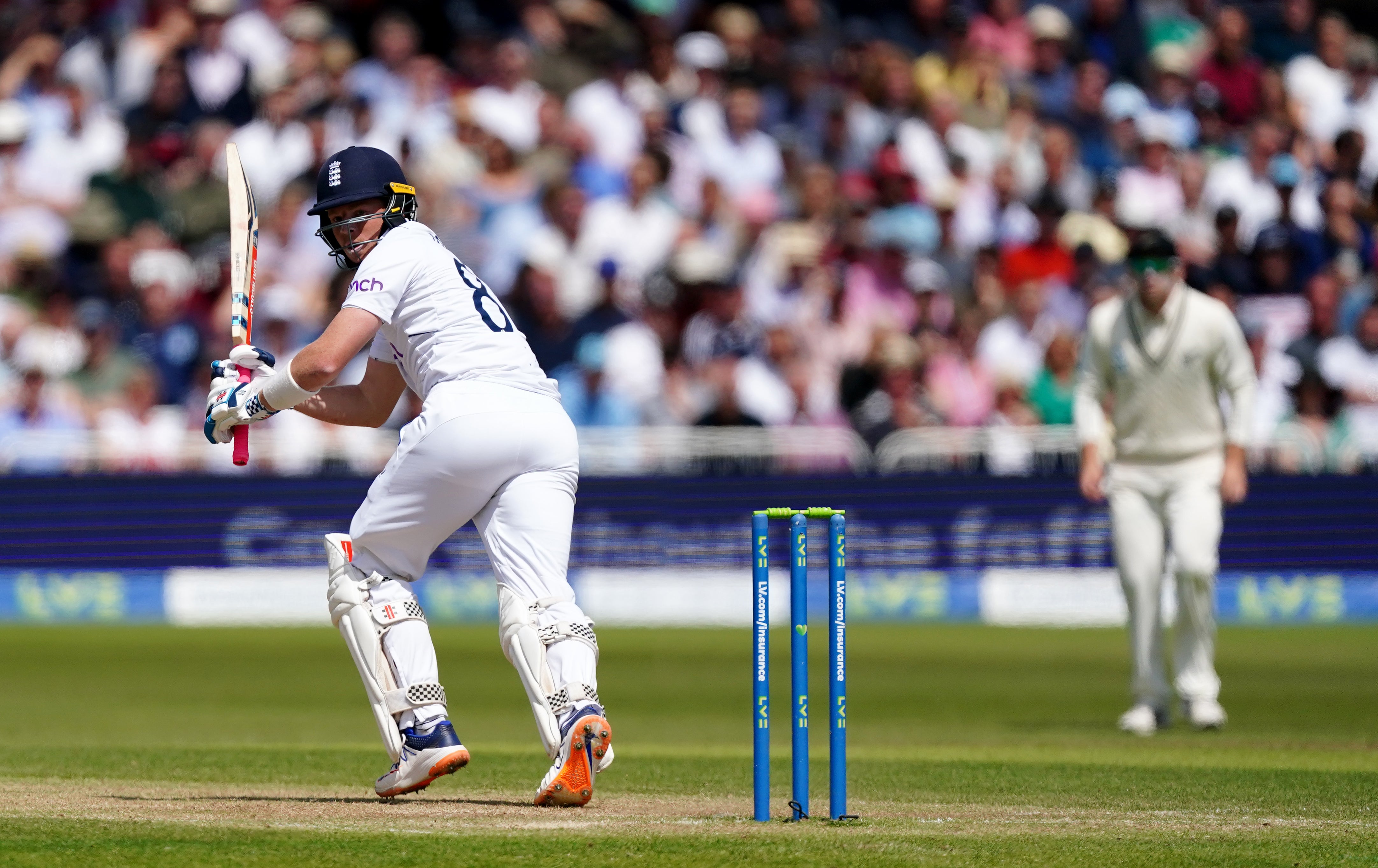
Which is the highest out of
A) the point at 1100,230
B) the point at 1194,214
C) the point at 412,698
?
the point at 1194,214

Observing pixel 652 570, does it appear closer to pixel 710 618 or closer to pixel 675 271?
pixel 710 618

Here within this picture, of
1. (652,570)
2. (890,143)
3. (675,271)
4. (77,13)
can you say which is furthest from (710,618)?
(77,13)

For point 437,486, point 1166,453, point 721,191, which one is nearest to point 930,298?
point 721,191

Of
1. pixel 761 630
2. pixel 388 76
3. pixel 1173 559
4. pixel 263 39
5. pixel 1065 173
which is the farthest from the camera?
pixel 263 39

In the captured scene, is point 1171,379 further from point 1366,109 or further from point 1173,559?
point 1366,109

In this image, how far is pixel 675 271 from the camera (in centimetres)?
1659

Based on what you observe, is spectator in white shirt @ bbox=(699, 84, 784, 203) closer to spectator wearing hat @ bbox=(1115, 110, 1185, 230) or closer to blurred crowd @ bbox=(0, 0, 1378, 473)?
blurred crowd @ bbox=(0, 0, 1378, 473)

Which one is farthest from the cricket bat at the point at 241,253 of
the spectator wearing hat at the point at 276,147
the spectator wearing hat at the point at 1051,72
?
the spectator wearing hat at the point at 1051,72

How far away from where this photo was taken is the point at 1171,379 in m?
9.75

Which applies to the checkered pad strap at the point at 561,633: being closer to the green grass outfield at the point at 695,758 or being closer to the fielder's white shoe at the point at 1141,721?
the green grass outfield at the point at 695,758

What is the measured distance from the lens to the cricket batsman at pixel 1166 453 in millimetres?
9586

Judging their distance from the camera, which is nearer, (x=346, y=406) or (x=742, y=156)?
(x=346, y=406)

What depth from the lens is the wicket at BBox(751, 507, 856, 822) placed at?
221 inches

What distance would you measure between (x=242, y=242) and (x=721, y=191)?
10753mm
